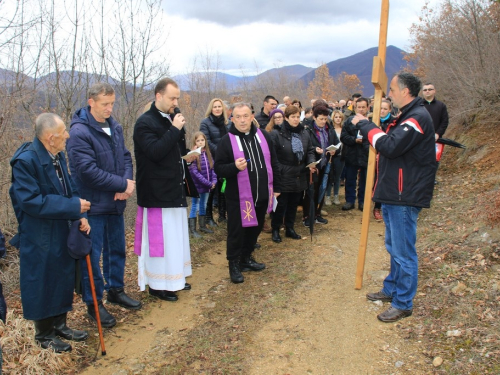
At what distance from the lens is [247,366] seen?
3287 mm

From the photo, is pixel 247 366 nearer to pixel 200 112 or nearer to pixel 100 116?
pixel 100 116

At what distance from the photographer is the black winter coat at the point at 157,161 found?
4.12m

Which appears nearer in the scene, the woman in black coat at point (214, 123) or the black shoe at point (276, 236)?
the black shoe at point (276, 236)

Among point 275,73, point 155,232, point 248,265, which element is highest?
point 275,73

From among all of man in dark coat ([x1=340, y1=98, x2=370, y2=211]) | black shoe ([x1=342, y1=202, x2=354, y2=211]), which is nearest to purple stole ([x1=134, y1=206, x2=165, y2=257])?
man in dark coat ([x1=340, y1=98, x2=370, y2=211])

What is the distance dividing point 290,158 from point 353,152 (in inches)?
85.5

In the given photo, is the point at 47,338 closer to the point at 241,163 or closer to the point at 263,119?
the point at 241,163

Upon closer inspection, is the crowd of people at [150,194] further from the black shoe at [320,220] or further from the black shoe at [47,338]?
the black shoe at [320,220]

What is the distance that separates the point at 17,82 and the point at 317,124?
18.7ft

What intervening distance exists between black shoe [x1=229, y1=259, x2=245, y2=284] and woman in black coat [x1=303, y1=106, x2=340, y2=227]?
7.95 feet

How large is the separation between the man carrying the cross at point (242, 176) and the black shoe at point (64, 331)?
1.94m

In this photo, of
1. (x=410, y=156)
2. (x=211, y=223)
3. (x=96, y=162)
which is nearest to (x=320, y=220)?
(x=211, y=223)

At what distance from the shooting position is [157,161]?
421cm

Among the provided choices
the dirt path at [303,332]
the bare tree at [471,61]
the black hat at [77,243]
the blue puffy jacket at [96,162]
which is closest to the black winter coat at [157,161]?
the blue puffy jacket at [96,162]
